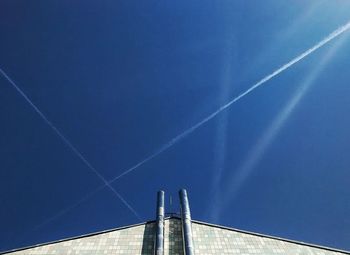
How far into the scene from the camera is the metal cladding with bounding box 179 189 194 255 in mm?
25853

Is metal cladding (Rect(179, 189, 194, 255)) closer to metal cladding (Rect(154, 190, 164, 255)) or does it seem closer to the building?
the building

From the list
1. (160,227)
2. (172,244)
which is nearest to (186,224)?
(172,244)

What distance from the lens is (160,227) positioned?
93.7ft

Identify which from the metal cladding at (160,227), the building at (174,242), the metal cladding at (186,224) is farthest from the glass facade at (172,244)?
the metal cladding at (186,224)

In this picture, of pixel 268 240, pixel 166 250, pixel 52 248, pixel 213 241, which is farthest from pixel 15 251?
pixel 268 240

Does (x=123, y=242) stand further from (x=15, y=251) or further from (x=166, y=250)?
(x=15, y=251)

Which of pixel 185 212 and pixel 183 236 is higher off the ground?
pixel 185 212

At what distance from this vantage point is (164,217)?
30.8 metres

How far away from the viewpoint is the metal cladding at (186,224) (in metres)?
25.9

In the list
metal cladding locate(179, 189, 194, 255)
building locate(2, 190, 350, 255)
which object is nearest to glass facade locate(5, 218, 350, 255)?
building locate(2, 190, 350, 255)

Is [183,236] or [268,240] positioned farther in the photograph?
[268,240]

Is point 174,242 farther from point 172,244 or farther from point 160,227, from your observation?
point 160,227

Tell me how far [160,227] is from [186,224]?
225cm

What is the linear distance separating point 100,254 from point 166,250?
17.9 ft
